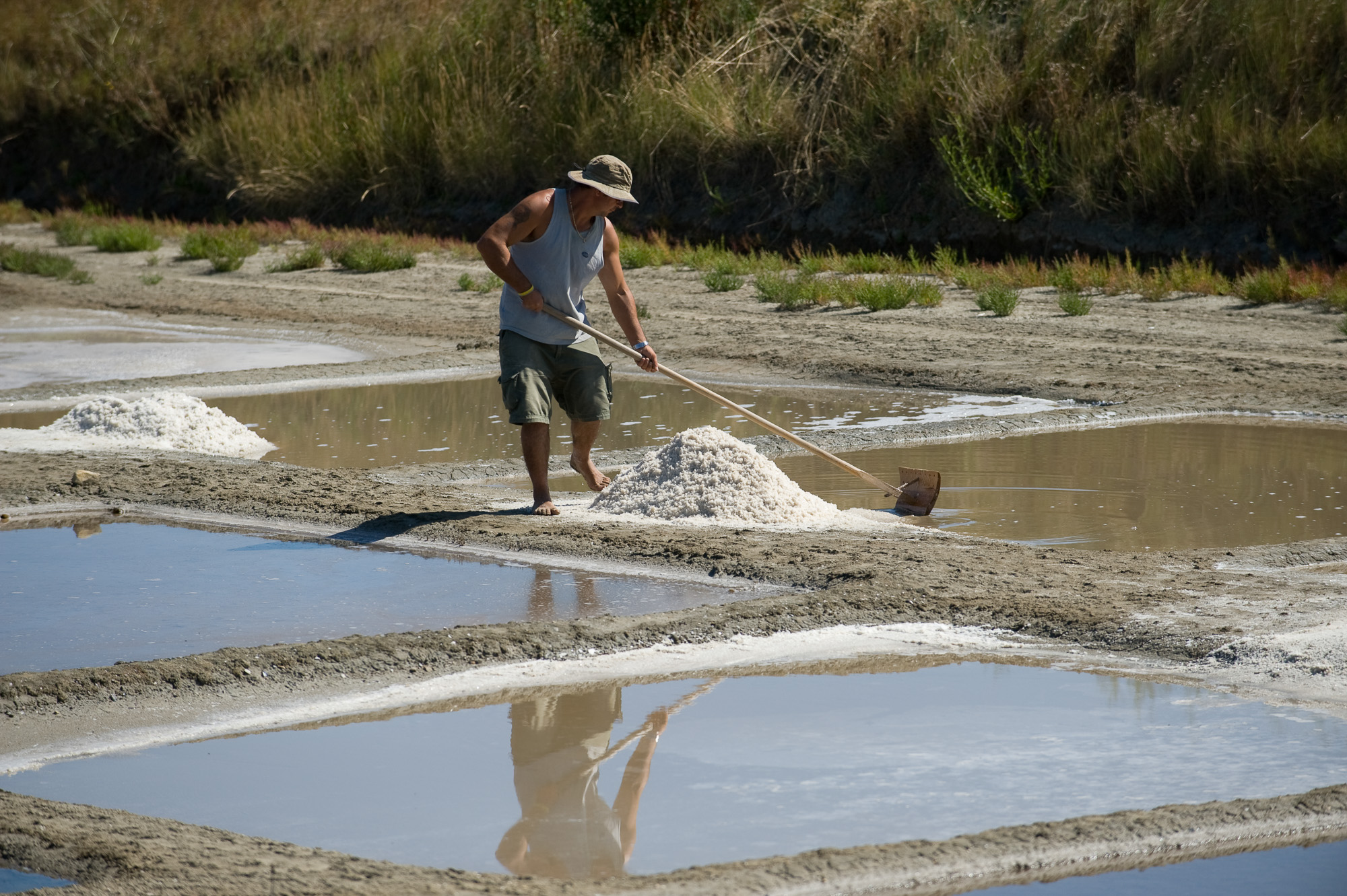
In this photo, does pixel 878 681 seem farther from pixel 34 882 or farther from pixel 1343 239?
pixel 1343 239

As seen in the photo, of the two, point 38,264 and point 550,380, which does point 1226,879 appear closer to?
point 550,380

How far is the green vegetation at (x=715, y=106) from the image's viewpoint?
15.1m

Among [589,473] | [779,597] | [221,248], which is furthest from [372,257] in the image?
[779,597]

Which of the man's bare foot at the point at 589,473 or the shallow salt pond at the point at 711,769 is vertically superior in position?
the man's bare foot at the point at 589,473

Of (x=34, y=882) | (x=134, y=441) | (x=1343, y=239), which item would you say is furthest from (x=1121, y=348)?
(x=34, y=882)

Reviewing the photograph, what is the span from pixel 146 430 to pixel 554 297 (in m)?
3.15

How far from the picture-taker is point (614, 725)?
396cm

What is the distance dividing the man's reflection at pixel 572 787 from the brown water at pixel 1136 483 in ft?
8.73

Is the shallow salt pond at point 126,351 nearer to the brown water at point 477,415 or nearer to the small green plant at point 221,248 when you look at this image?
the brown water at point 477,415

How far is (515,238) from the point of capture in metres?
6.11

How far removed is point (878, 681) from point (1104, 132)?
12.6m

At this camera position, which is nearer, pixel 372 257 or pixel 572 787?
pixel 572 787

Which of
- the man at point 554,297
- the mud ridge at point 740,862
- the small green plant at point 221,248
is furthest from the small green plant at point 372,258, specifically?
the mud ridge at point 740,862

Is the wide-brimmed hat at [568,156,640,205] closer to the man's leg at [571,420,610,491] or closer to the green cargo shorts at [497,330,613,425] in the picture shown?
the green cargo shorts at [497,330,613,425]
